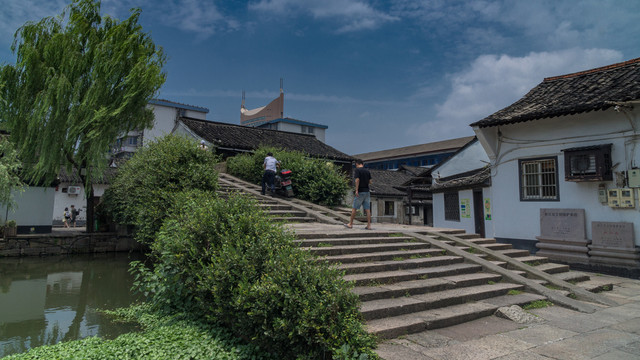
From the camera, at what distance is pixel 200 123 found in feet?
71.7

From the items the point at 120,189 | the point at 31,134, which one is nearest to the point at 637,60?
the point at 120,189

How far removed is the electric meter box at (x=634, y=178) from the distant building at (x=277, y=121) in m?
31.2

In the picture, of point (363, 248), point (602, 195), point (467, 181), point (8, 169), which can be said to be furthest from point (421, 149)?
point (363, 248)

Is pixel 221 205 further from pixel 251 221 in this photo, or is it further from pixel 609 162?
pixel 609 162

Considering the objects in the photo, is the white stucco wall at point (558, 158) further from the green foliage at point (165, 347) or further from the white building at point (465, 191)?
the green foliage at point (165, 347)

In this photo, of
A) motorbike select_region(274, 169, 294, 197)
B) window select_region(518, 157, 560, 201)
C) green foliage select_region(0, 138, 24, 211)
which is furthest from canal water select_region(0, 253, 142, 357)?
window select_region(518, 157, 560, 201)

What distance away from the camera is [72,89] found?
1318cm

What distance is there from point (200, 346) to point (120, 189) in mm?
10354

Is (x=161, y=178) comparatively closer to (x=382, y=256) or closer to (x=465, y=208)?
(x=382, y=256)

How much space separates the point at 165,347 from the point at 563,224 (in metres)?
9.72

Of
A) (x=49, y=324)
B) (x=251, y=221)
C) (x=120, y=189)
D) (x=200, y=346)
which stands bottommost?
(x=49, y=324)

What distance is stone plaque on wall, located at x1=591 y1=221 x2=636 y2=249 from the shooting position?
8.33 meters

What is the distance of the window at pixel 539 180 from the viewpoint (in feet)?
32.5

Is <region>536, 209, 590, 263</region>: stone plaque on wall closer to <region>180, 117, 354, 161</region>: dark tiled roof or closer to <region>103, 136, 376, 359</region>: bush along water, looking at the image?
<region>103, 136, 376, 359</region>: bush along water
